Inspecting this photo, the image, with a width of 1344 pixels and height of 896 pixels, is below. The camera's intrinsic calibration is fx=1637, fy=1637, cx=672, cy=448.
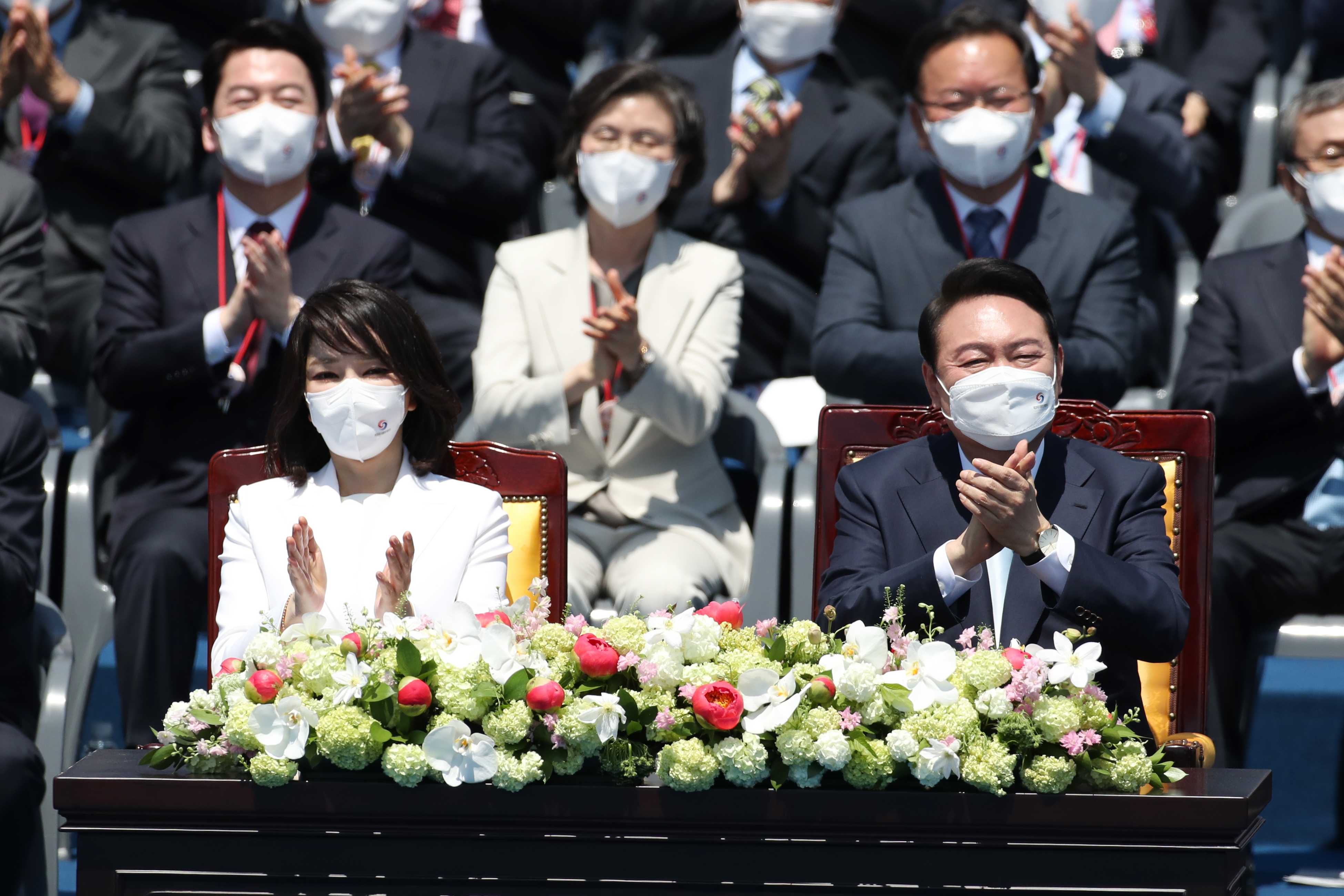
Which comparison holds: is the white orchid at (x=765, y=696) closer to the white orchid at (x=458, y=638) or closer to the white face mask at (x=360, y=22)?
the white orchid at (x=458, y=638)

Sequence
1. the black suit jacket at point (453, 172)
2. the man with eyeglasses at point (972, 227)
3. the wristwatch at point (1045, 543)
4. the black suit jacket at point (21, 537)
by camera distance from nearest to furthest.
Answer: the wristwatch at point (1045, 543), the black suit jacket at point (21, 537), the man with eyeglasses at point (972, 227), the black suit jacket at point (453, 172)

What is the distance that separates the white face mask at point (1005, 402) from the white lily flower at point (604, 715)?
0.92 m


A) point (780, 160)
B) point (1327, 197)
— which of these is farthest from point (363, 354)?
point (1327, 197)

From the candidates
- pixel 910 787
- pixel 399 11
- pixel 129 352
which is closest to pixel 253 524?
pixel 129 352

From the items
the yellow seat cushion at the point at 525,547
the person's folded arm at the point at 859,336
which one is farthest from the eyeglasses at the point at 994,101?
the yellow seat cushion at the point at 525,547

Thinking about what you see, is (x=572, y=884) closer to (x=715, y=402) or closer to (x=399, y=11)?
(x=715, y=402)

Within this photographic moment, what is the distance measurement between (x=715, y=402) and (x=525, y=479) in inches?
35.0

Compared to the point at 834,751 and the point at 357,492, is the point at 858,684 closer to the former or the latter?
the point at 834,751

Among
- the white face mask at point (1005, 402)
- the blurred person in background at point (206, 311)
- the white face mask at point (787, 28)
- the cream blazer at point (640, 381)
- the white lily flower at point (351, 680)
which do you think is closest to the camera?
the white lily flower at point (351, 680)

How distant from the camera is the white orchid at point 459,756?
2.01 m

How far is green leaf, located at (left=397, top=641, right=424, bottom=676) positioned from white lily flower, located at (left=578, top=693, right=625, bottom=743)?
0.23 meters

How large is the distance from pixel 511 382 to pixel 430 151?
3.39 feet

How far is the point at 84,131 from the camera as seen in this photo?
4.63m

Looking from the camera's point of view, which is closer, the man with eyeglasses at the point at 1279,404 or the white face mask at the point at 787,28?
the man with eyeglasses at the point at 1279,404
